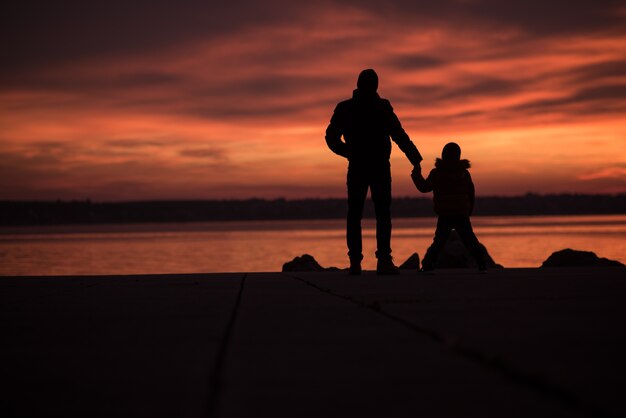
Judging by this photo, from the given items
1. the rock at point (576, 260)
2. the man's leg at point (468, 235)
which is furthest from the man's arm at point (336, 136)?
the rock at point (576, 260)

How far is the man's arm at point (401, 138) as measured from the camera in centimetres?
1023

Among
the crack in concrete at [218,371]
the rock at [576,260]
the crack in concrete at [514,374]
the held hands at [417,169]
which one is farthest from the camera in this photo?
the rock at [576,260]

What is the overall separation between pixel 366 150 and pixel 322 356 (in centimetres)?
667

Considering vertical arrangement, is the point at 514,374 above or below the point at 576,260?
above

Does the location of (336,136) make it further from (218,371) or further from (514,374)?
(514,374)

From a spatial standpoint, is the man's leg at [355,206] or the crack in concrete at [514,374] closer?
the crack in concrete at [514,374]

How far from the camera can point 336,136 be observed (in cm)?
1023

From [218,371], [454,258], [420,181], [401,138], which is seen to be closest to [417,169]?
[420,181]

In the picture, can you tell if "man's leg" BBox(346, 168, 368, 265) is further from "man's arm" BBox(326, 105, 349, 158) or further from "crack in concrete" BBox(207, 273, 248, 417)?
"crack in concrete" BBox(207, 273, 248, 417)

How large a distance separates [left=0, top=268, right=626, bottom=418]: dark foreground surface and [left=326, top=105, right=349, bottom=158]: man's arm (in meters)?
3.63

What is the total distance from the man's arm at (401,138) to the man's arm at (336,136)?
0.61 metres

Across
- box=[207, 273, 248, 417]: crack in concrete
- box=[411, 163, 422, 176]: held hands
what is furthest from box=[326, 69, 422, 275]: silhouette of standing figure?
box=[207, 273, 248, 417]: crack in concrete

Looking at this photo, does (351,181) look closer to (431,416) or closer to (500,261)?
(431,416)

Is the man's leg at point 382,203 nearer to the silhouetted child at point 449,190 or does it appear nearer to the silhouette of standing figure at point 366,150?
the silhouette of standing figure at point 366,150
